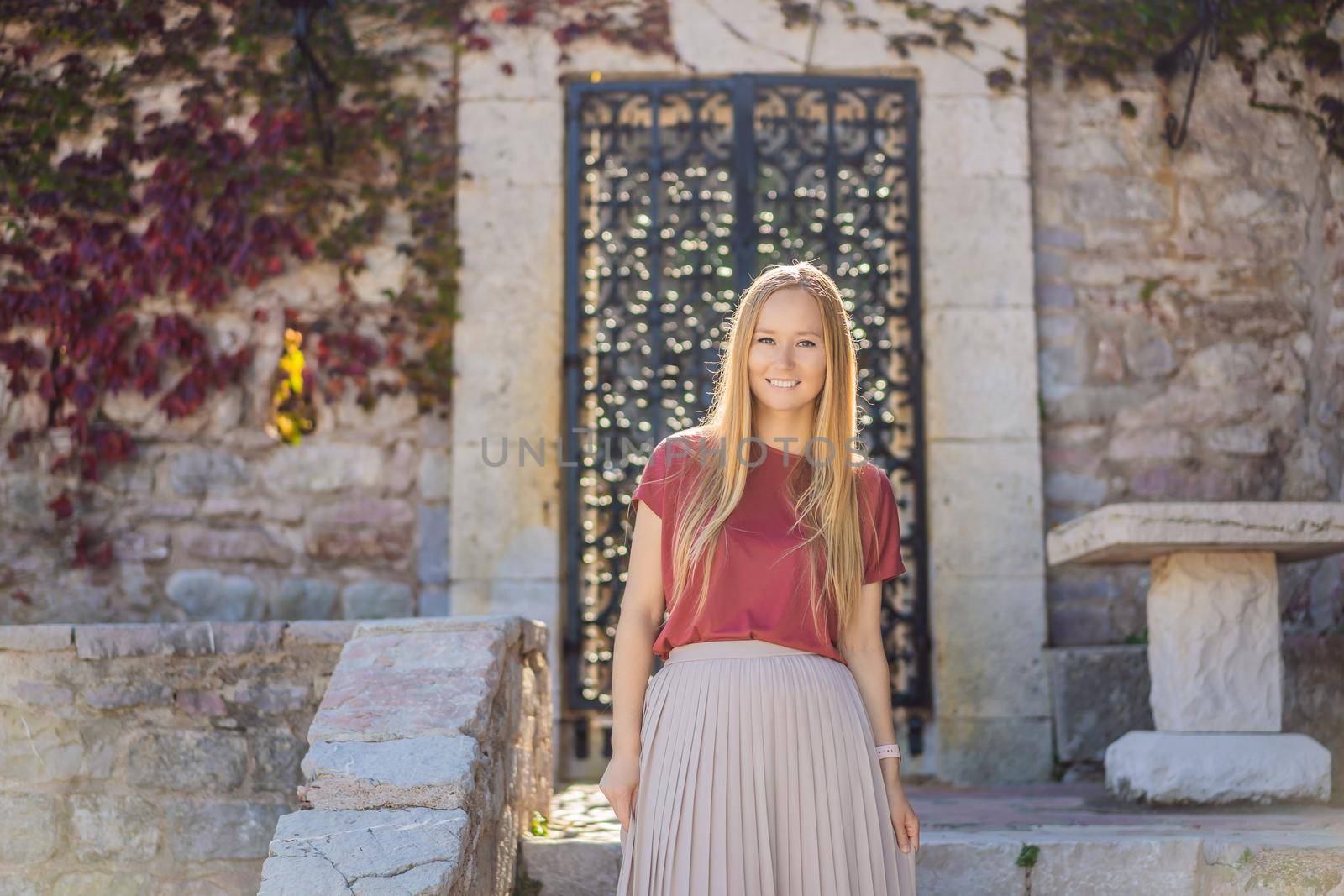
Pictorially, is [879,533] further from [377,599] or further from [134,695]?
[377,599]

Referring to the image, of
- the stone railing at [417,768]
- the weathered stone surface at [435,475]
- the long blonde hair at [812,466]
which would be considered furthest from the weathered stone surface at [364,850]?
the weathered stone surface at [435,475]

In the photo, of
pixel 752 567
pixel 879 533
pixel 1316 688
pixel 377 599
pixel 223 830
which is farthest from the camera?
pixel 377 599

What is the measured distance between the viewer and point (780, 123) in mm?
5176

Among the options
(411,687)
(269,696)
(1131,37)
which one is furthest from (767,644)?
(1131,37)

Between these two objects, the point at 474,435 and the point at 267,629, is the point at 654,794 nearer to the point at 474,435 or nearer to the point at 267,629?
the point at 267,629

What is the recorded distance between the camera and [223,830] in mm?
3221

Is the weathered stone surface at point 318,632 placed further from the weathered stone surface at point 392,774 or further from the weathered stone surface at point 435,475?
the weathered stone surface at point 435,475

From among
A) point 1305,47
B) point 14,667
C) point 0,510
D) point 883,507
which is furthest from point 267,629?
point 1305,47

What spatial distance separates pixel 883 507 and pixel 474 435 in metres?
2.79

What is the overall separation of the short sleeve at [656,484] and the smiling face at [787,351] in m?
0.20

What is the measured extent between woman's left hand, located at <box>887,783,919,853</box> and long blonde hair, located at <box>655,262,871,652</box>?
285 millimetres

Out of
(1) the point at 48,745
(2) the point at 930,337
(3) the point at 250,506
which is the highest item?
(2) the point at 930,337

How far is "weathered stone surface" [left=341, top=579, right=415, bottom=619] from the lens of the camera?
16.0 ft

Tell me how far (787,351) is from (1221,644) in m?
2.18
